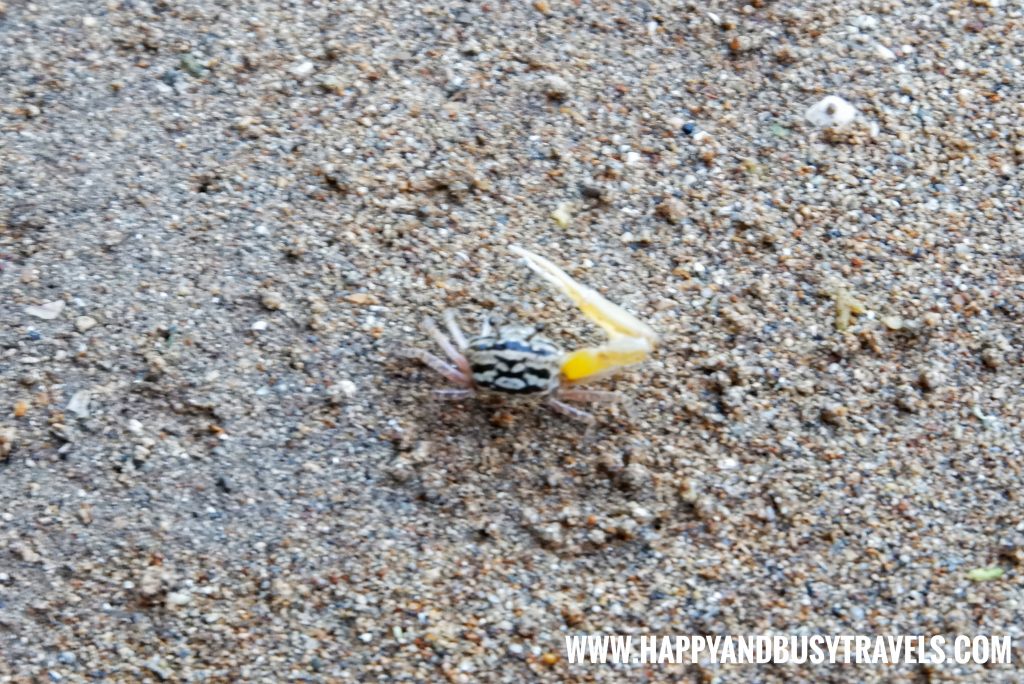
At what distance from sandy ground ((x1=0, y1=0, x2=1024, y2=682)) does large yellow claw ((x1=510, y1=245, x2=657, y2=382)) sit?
7 centimetres

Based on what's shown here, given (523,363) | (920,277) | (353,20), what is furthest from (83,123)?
(920,277)

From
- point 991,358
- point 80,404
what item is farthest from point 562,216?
point 80,404

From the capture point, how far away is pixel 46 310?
2.39 meters

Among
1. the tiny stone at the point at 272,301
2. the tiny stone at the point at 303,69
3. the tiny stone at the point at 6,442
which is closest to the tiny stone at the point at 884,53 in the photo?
the tiny stone at the point at 303,69

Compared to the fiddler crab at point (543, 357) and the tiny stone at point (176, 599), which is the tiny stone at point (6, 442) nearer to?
the tiny stone at point (176, 599)

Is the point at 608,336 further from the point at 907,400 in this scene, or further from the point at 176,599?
the point at 176,599

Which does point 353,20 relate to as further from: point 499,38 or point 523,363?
point 523,363

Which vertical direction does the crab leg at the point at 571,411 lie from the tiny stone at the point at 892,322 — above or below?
below

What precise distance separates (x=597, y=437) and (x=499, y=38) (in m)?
0.96

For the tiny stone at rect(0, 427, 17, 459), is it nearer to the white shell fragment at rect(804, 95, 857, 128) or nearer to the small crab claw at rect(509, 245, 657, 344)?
the small crab claw at rect(509, 245, 657, 344)

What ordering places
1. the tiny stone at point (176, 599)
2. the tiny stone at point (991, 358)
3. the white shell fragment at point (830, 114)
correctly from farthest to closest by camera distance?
the white shell fragment at point (830, 114)
the tiny stone at point (991, 358)
the tiny stone at point (176, 599)

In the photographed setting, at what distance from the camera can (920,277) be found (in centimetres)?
249

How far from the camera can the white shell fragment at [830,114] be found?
261cm

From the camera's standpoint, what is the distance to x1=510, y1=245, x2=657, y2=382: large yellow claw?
233cm
